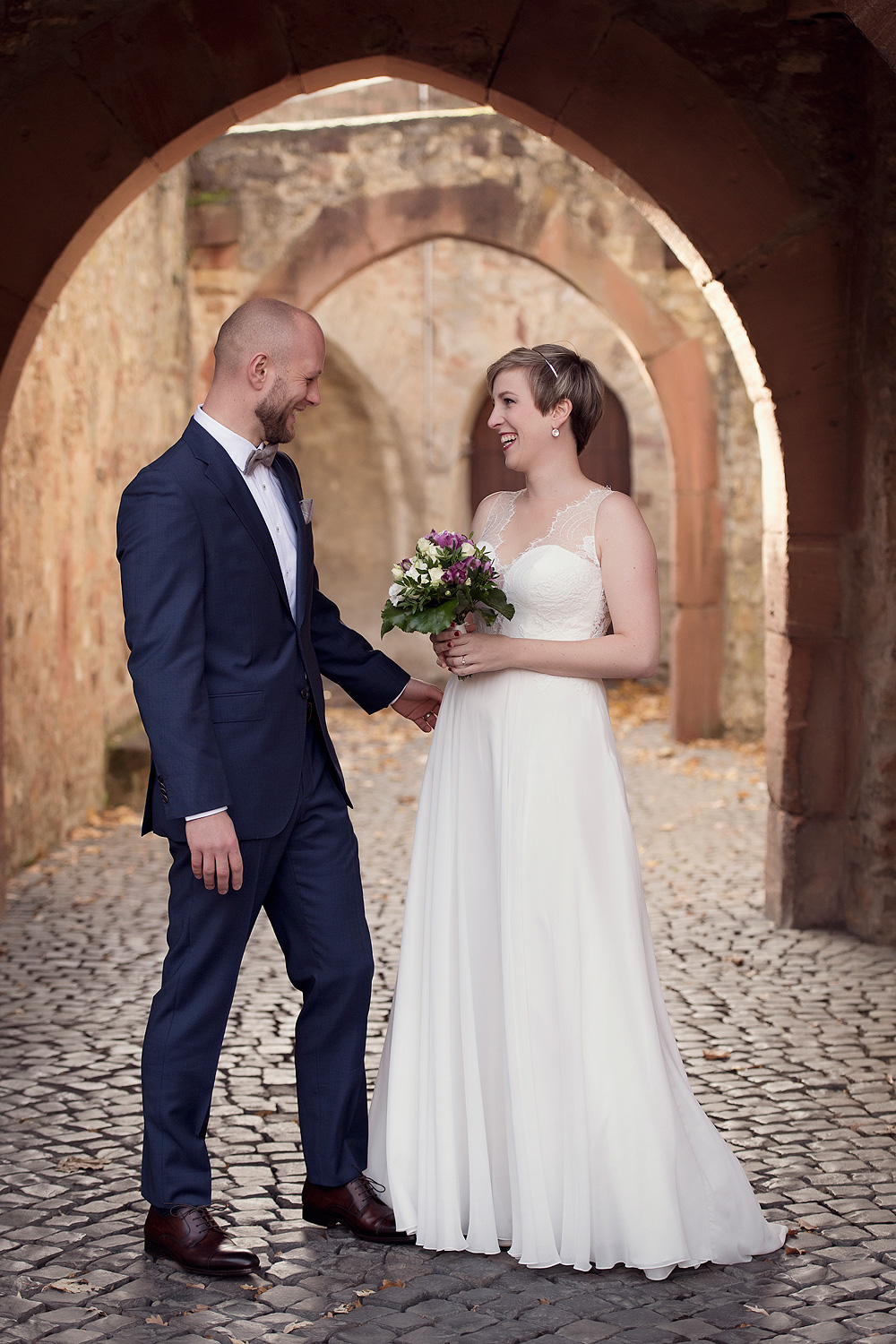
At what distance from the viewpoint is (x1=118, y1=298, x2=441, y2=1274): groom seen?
2881 millimetres

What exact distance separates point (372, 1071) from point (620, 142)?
11.6 feet

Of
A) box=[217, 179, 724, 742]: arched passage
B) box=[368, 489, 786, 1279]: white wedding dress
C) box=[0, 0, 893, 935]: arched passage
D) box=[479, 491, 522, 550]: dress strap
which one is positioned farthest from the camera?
box=[217, 179, 724, 742]: arched passage

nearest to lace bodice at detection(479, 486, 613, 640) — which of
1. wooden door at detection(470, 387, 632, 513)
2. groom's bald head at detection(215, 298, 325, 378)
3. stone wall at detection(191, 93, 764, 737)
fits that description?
groom's bald head at detection(215, 298, 325, 378)

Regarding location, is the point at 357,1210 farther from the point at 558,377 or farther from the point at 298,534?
the point at 558,377

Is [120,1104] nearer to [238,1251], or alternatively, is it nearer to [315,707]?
[238,1251]

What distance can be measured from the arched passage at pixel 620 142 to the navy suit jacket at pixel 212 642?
9.38ft

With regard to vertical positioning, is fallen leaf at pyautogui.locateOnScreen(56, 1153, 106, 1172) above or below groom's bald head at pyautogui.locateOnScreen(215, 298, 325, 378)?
below

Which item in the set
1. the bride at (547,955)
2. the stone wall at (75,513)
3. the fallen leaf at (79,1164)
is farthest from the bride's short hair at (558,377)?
the stone wall at (75,513)

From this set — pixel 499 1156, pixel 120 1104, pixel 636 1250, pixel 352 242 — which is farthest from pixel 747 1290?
pixel 352 242

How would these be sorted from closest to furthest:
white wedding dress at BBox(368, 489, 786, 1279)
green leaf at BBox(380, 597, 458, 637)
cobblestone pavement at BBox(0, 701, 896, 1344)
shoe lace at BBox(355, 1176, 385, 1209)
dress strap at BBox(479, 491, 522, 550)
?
cobblestone pavement at BBox(0, 701, 896, 1344), white wedding dress at BBox(368, 489, 786, 1279), green leaf at BBox(380, 597, 458, 637), shoe lace at BBox(355, 1176, 385, 1209), dress strap at BBox(479, 491, 522, 550)

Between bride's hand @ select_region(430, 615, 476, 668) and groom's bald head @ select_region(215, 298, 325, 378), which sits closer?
groom's bald head @ select_region(215, 298, 325, 378)

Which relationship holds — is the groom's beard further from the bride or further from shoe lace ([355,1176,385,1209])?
shoe lace ([355,1176,385,1209])

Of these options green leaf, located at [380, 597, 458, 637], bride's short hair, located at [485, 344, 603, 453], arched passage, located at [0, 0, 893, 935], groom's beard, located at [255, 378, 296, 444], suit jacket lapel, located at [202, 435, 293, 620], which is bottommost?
green leaf, located at [380, 597, 458, 637]

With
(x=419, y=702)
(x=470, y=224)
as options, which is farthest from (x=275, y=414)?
(x=470, y=224)
